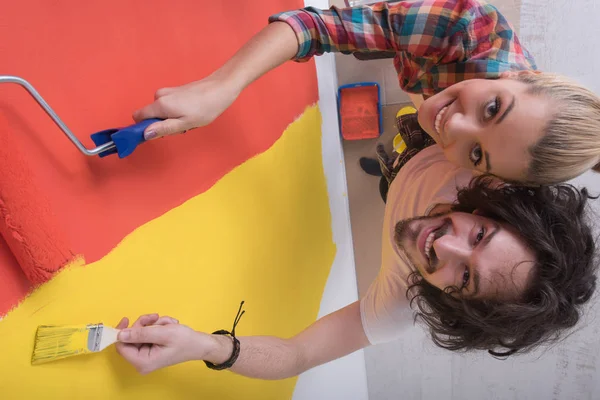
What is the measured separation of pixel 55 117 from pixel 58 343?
25 cm

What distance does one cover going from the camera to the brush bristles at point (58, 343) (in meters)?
0.48

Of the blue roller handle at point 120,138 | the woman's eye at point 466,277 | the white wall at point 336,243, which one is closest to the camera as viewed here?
the blue roller handle at point 120,138

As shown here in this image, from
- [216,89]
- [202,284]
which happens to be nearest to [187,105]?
[216,89]

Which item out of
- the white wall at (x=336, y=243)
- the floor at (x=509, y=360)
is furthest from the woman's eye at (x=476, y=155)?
the floor at (x=509, y=360)

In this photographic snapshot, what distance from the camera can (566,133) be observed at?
609mm

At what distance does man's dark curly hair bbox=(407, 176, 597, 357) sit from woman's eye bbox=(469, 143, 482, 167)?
12 centimetres

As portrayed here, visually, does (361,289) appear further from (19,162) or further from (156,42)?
(19,162)

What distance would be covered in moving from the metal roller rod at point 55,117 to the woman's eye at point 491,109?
0.55 meters

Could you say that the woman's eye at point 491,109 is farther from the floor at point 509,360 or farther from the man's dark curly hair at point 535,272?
the floor at point 509,360

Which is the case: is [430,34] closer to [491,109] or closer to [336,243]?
[491,109]

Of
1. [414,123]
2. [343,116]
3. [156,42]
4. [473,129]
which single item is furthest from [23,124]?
[343,116]

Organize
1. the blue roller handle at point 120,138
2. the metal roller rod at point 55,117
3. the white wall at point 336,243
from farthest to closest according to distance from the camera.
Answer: the white wall at point 336,243
the blue roller handle at point 120,138
the metal roller rod at point 55,117

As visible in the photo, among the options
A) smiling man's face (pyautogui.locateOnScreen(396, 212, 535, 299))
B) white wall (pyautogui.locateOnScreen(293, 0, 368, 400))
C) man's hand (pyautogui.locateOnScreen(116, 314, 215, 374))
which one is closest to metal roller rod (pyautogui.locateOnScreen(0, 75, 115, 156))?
man's hand (pyautogui.locateOnScreen(116, 314, 215, 374))

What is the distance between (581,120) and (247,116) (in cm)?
60
